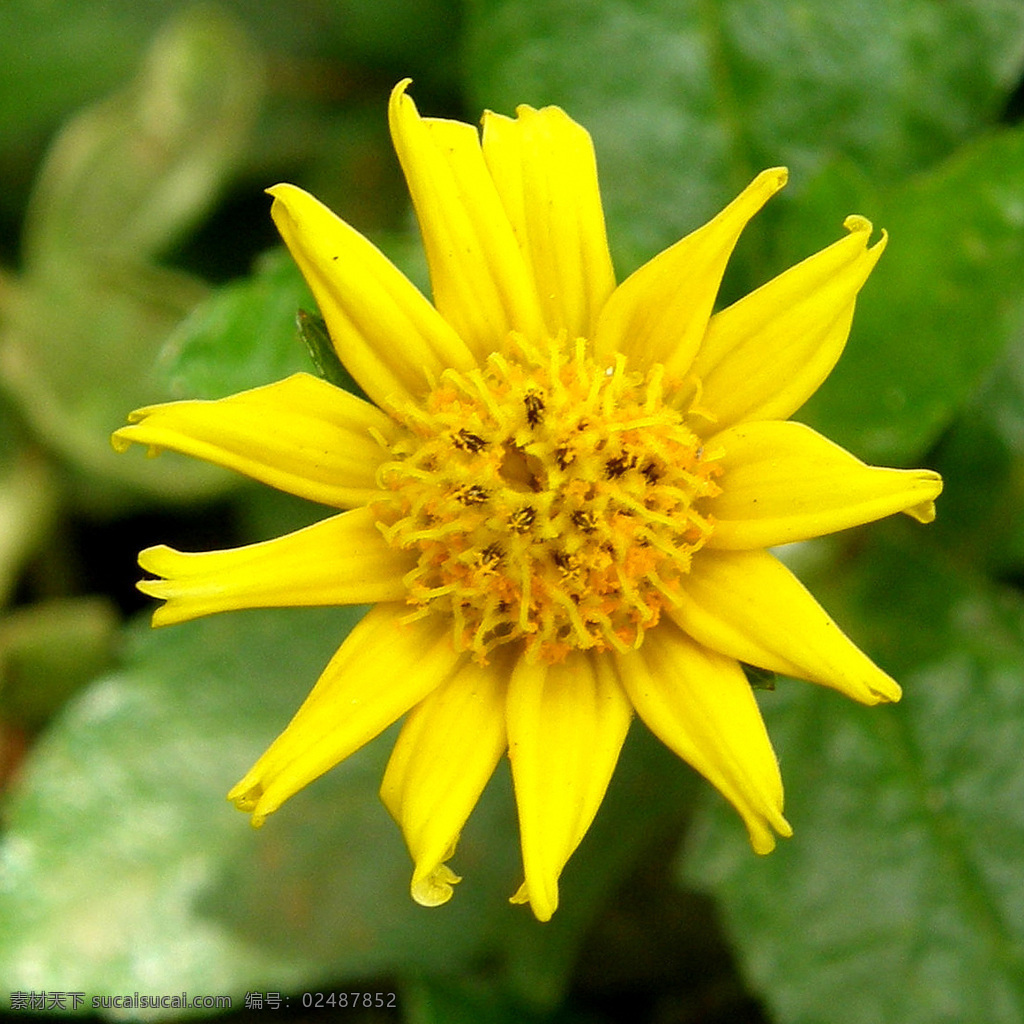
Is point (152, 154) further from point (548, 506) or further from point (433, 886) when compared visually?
point (433, 886)

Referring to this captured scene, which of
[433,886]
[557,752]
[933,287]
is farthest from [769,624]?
[933,287]

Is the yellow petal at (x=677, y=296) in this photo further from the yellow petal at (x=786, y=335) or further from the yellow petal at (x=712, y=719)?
the yellow petal at (x=712, y=719)

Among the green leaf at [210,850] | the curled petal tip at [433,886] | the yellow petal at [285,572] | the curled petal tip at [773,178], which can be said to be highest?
the curled petal tip at [773,178]

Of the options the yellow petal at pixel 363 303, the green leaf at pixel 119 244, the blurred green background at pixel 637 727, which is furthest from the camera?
the green leaf at pixel 119 244

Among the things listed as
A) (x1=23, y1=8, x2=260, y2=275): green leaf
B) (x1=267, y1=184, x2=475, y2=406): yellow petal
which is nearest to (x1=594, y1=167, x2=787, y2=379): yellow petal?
(x1=267, y1=184, x2=475, y2=406): yellow petal

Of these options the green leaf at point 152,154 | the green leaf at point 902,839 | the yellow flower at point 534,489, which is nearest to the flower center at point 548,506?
the yellow flower at point 534,489

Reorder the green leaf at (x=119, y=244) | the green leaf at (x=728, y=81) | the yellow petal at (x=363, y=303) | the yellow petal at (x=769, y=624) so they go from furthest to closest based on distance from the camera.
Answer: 1. the green leaf at (x=119, y=244)
2. the green leaf at (x=728, y=81)
3. the yellow petal at (x=363, y=303)
4. the yellow petal at (x=769, y=624)

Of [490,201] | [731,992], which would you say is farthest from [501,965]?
[490,201]

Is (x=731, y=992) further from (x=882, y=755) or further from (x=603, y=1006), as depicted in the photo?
(x=882, y=755)

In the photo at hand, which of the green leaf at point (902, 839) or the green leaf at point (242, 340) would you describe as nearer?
the green leaf at point (242, 340)
